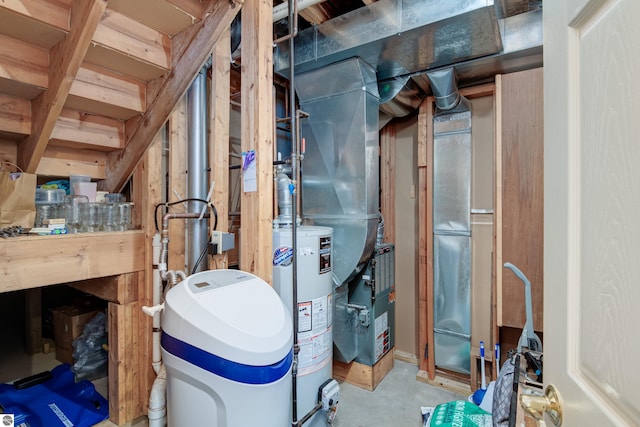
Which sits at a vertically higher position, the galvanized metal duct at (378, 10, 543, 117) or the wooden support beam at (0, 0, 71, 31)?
the galvanized metal duct at (378, 10, 543, 117)

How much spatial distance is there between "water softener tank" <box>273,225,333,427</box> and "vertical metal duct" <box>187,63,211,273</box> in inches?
20.0

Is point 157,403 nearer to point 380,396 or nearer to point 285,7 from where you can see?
point 380,396

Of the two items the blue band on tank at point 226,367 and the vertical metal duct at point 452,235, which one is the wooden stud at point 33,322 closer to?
the blue band on tank at point 226,367

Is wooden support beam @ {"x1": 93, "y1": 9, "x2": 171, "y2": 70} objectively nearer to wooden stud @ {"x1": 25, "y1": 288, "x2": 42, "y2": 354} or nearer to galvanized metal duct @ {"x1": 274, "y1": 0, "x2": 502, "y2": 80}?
galvanized metal duct @ {"x1": 274, "y1": 0, "x2": 502, "y2": 80}

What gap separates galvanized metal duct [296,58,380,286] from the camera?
228cm

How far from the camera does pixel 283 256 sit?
1.87 metres

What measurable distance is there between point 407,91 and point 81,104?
2220 millimetres

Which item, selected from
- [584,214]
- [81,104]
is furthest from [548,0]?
[81,104]

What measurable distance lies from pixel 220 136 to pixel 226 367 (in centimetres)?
130

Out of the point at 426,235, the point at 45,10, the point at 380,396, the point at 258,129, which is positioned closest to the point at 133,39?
the point at 45,10

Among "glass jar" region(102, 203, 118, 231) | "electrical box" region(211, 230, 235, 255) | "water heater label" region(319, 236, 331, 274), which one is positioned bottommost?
"water heater label" region(319, 236, 331, 274)

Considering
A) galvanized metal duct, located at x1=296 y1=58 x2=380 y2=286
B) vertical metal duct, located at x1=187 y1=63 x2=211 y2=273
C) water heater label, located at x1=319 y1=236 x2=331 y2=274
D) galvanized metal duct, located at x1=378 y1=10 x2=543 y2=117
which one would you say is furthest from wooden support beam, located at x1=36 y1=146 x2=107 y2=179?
galvanized metal duct, located at x1=378 y1=10 x2=543 y2=117

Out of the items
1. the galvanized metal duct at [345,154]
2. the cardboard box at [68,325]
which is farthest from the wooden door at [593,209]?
the cardboard box at [68,325]

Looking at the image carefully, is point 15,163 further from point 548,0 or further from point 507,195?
point 507,195
